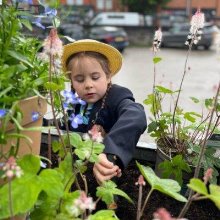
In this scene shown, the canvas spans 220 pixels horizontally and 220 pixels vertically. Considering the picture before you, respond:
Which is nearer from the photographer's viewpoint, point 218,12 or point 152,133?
point 152,133

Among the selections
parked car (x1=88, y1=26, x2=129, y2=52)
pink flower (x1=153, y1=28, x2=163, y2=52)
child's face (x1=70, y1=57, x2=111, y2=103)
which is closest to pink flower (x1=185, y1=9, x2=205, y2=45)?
pink flower (x1=153, y1=28, x2=163, y2=52)

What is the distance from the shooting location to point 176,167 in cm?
129

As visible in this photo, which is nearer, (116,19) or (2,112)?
(2,112)

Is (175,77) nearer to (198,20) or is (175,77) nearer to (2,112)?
(198,20)

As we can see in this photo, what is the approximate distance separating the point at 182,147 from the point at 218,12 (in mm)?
29336

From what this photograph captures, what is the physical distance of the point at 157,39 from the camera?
52.7 inches

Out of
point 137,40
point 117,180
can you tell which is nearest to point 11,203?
point 117,180

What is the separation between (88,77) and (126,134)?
0.39 meters

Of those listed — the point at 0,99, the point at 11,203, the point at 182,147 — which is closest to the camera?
the point at 11,203

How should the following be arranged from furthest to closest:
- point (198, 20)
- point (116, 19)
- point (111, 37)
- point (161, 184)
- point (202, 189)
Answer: point (116, 19), point (111, 37), point (198, 20), point (161, 184), point (202, 189)

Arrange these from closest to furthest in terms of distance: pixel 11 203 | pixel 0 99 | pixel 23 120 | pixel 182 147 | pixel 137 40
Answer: pixel 11 203, pixel 0 99, pixel 23 120, pixel 182 147, pixel 137 40

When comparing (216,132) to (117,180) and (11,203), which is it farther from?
(11,203)

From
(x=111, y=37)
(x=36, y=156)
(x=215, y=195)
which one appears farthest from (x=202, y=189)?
(x=111, y=37)

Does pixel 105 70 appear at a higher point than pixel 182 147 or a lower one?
higher
